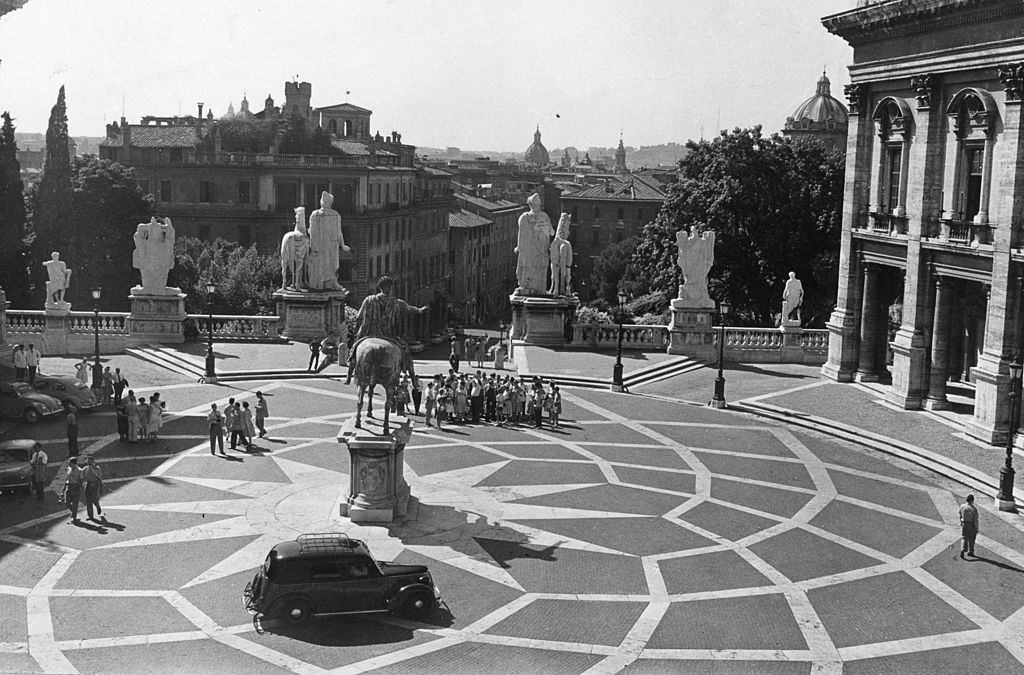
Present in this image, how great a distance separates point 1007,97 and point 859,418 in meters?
10.0

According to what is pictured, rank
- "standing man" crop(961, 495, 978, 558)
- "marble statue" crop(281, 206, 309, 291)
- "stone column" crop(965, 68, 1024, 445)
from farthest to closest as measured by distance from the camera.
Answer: "marble statue" crop(281, 206, 309, 291)
"stone column" crop(965, 68, 1024, 445)
"standing man" crop(961, 495, 978, 558)

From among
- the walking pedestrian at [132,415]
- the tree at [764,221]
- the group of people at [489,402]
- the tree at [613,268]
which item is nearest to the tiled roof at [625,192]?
the tree at [613,268]

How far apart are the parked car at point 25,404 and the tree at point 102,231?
36665 mm

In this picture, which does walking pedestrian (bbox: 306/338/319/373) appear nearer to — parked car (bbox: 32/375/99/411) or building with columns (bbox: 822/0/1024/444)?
parked car (bbox: 32/375/99/411)

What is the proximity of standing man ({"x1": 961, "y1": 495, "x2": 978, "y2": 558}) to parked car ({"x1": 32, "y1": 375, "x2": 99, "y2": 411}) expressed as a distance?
23.4 m

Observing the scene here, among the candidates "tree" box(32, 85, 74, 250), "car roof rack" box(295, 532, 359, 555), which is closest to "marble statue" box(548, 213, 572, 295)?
"car roof rack" box(295, 532, 359, 555)

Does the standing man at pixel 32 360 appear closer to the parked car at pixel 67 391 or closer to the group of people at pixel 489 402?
the parked car at pixel 67 391

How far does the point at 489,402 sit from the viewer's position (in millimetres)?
35062

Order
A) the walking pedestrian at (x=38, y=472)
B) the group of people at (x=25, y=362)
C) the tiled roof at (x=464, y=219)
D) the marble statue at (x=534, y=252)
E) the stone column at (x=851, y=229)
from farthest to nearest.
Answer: the tiled roof at (x=464, y=219), the marble statue at (x=534, y=252), the stone column at (x=851, y=229), the group of people at (x=25, y=362), the walking pedestrian at (x=38, y=472)

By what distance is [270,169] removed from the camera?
304 feet

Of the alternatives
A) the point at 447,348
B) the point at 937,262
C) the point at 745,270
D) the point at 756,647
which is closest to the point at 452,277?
the point at 447,348

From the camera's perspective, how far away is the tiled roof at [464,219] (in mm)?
120938

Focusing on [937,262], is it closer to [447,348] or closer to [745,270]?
[745,270]

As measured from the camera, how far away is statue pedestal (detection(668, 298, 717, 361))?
149 feet
